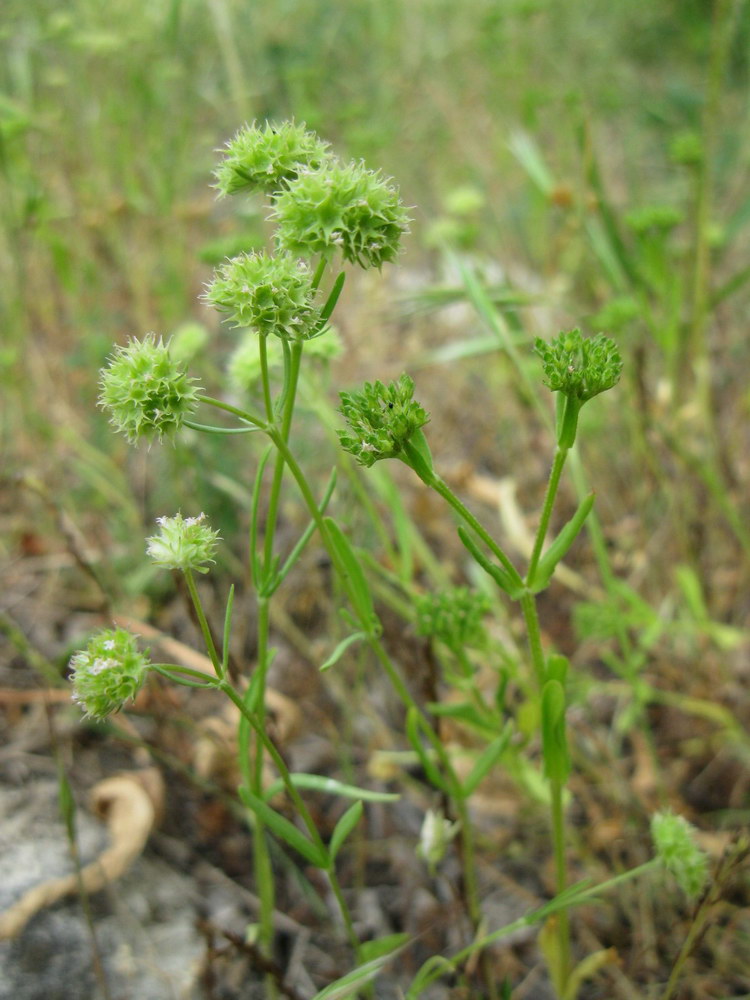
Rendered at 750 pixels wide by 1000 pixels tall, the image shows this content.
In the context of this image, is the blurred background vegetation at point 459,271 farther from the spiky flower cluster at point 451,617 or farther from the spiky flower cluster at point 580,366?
the spiky flower cluster at point 580,366

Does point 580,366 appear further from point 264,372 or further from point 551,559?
point 264,372

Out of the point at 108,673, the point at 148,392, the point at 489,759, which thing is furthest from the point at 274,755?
the point at 148,392

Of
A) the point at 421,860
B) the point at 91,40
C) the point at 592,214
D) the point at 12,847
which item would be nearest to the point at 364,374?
the point at 592,214

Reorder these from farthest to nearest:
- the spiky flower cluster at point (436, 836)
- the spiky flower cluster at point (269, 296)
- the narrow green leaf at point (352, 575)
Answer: the spiky flower cluster at point (436, 836) < the narrow green leaf at point (352, 575) < the spiky flower cluster at point (269, 296)

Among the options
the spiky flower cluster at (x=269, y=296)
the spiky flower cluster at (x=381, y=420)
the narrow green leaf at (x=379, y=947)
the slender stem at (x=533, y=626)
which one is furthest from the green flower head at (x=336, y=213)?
the narrow green leaf at (x=379, y=947)

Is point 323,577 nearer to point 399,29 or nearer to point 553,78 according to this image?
point 399,29

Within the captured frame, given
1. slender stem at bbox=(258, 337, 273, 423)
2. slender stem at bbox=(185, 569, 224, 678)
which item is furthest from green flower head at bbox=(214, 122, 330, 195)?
slender stem at bbox=(185, 569, 224, 678)

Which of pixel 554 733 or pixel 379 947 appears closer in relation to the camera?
pixel 554 733
